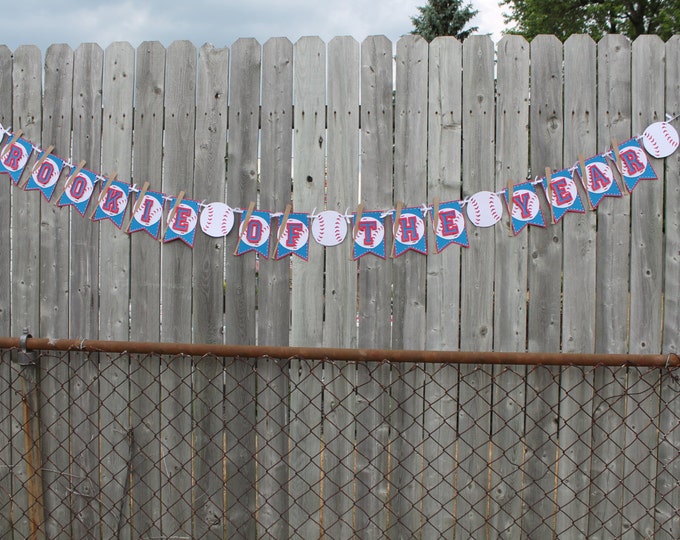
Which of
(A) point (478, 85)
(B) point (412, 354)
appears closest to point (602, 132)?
(A) point (478, 85)

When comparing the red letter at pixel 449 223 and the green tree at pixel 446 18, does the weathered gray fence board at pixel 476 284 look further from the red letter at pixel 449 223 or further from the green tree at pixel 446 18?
the green tree at pixel 446 18

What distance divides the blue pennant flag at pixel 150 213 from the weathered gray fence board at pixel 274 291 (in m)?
0.46

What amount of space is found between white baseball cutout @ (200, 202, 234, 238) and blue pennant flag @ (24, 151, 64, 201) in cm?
72

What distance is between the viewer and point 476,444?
2.59 metres

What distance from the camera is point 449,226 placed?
2547 millimetres

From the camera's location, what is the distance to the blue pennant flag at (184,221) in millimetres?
2621

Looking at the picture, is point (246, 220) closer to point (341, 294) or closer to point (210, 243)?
point (210, 243)

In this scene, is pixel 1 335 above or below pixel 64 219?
below

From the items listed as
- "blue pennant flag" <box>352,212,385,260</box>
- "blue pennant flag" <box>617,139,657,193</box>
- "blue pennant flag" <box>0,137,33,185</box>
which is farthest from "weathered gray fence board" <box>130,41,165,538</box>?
"blue pennant flag" <box>617,139,657,193</box>

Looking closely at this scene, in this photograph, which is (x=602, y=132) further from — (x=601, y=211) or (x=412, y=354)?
(x=412, y=354)

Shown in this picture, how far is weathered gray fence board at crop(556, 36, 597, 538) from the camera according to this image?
2.57 m

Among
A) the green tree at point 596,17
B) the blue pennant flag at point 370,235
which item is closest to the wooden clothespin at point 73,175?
the blue pennant flag at point 370,235

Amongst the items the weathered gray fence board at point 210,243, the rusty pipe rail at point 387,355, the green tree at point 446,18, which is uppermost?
the green tree at point 446,18

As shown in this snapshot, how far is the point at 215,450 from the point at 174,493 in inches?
10.8
